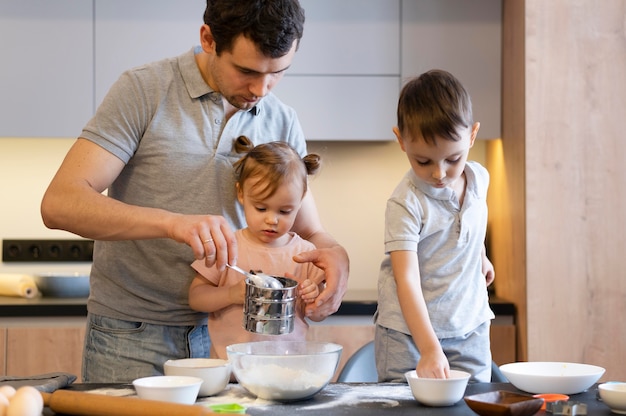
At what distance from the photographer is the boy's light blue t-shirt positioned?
1.84m

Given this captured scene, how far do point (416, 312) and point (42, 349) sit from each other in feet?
5.01

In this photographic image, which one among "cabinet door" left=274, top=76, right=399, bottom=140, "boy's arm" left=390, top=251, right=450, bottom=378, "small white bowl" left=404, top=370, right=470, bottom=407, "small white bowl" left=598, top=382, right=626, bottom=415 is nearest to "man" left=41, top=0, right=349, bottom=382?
"boy's arm" left=390, top=251, right=450, bottom=378

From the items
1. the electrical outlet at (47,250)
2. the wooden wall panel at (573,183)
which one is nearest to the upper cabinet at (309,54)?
the wooden wall panel at (573,183)

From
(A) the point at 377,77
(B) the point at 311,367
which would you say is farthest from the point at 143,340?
(A) the point at 377,77

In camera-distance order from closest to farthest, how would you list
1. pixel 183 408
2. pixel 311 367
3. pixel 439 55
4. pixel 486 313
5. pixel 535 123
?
pixel 183 408 < pixel 311 367 < pixel 486 313 < pixel 535 123 < pixel 439 55

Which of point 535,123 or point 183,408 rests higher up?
point 535,123

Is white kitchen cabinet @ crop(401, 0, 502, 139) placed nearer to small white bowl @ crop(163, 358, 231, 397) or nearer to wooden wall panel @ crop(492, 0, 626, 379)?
wooden wall panel @ crop(492, 0, 626, 379)

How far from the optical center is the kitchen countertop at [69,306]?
9.17ft

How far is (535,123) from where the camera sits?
2.90m

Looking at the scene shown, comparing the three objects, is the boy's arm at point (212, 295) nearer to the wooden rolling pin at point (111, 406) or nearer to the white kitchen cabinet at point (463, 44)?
the wooden rolling pin at point (111, 406)

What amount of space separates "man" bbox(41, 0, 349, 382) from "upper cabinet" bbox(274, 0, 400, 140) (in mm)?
1161

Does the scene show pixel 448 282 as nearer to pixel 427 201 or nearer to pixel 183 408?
pixel 427 201

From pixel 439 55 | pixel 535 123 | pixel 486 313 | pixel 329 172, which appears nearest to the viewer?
pixel 486 313

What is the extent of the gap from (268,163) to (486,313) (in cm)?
56
